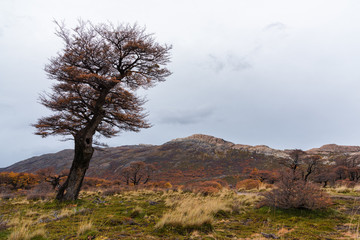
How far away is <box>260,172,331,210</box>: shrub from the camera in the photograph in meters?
6.38

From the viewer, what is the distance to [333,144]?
142875 millimetres

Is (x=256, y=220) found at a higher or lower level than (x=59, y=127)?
lower

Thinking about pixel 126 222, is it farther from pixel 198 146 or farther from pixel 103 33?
pixel 198 146

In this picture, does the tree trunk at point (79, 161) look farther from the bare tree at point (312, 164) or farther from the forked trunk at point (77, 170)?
the bare tree at point (312, 164)

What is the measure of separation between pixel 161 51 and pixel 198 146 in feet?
289

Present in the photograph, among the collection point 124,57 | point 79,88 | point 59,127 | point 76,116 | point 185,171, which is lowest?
point 185,171

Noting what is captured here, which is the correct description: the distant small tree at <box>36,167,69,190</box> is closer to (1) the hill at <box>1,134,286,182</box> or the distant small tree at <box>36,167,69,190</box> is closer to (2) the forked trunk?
(2) the forked trunk

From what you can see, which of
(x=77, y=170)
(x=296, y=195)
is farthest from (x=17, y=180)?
(x=296, y=195)

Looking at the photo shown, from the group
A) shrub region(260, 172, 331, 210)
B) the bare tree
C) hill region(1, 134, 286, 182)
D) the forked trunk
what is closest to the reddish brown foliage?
hill region(1, 134, 286, 182)

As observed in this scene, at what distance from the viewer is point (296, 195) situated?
661 cm

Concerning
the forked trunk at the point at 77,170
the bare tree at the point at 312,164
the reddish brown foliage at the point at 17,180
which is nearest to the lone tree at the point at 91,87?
the forked trunk at the point at 77,170

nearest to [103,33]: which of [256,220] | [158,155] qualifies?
[256,220]

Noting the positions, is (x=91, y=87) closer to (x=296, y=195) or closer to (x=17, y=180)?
(x=296, y=195)

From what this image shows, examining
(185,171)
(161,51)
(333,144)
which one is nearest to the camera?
(161,51)
